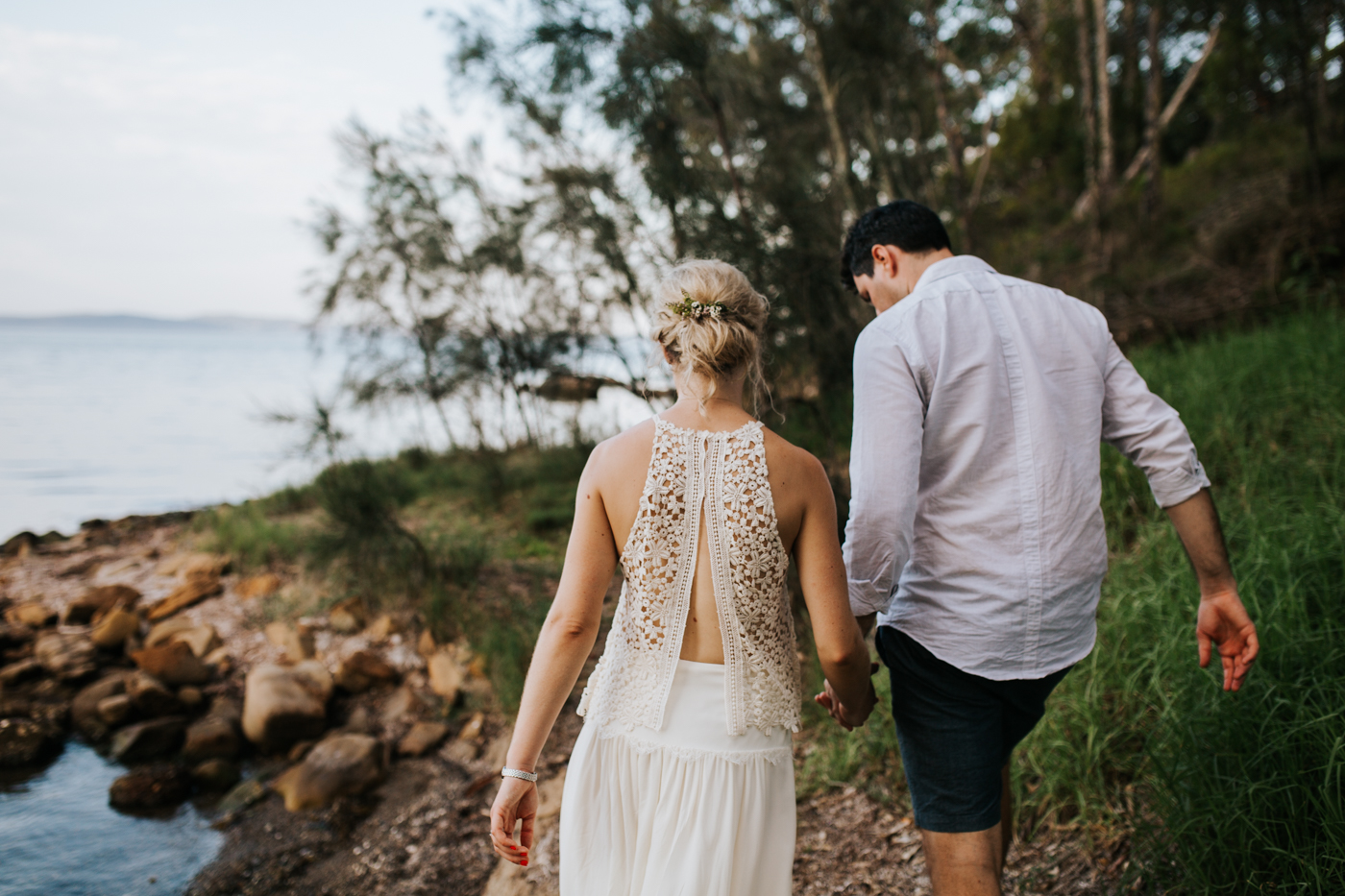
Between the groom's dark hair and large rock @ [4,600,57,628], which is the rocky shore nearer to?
large rock @ [4,600,57,628]

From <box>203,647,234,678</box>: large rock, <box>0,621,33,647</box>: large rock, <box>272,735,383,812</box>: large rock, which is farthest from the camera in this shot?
<box>0,621,33,647</box>: large rock

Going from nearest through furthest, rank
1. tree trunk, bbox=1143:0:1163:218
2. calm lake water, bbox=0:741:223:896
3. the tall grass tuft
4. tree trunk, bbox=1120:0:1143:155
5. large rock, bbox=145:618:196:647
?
1. the tall grass tuft
2. calm lake water, bbox=0:741:223:896
3. large rock, bbox=145:618:196:647
4. tree trunk, bbox=1143:0:1163:218
5. tree trunk, bbox=1120:0:1143:155

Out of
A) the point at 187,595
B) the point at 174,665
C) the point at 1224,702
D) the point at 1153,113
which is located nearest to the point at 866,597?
the point at 1224,702

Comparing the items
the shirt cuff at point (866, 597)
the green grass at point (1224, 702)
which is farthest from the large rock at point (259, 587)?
the shirt cuff at point (866, 597)

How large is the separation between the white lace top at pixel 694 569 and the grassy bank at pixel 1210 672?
59.2 inches

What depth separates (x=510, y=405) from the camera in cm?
946

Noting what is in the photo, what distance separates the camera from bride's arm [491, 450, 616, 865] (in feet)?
5.05

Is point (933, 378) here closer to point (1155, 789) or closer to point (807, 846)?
point (1155, 789)

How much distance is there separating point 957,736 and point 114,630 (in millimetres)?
8174

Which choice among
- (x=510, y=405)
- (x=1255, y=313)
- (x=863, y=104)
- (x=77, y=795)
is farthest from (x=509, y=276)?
(x=1255, y=313)

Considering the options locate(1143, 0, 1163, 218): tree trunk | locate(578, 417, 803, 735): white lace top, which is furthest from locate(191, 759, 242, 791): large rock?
locate(1143, 0, 1163, 218): tree trunk

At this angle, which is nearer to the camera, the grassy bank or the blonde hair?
the blonde hair

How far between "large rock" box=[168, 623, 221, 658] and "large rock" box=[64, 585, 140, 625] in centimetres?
152

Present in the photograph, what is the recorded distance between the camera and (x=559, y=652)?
156cm
